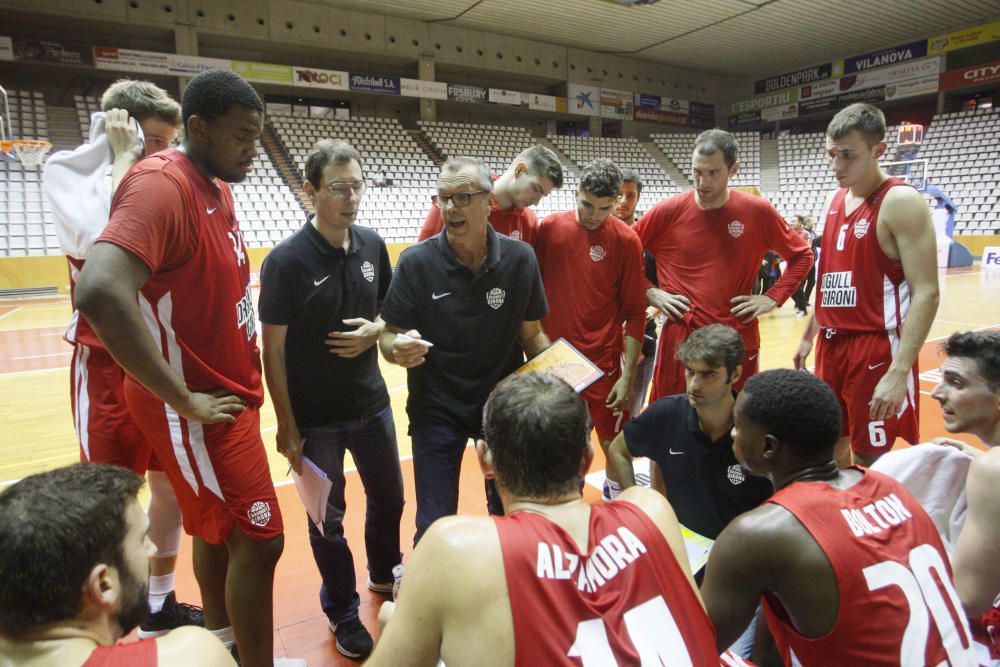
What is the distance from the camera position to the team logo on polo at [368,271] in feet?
8.86

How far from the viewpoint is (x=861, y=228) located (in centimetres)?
306

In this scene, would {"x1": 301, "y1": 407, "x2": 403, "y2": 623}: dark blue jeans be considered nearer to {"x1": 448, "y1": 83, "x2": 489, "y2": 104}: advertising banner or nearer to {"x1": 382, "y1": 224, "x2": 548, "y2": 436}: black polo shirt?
{"x1": 382, "y1": 224, "x2": 548, "y2": 436}: black polo shirt

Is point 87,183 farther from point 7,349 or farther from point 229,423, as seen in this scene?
point 7,349

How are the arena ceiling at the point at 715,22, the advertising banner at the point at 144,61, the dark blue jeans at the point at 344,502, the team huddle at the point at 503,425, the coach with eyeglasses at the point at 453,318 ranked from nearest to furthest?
1. the team huddle at the point at 503,425
2. the coach with eyeglasses at the point at 453,318
3. the dark blue jeans at the point at 344,502
4. the advertising banner at the point at 144,61
5. the arena ceiling at the point at 715,22

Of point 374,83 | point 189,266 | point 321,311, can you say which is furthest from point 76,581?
point 374,83

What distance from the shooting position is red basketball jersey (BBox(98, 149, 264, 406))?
1.77 metres

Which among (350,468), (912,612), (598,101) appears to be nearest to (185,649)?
(912,612)

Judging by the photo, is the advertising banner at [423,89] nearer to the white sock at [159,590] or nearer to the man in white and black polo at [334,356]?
the man in white and black polo at [334,356]

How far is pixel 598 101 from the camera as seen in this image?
25719 mm

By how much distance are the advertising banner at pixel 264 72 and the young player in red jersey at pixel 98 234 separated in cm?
1872

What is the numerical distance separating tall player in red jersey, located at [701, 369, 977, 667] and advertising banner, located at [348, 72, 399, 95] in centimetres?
2194

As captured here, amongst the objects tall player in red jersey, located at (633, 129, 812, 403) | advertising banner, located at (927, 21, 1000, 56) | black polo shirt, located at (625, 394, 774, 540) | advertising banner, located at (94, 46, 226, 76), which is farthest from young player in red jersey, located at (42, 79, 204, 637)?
advertising banner, located at (927, 21, 1000, 56)

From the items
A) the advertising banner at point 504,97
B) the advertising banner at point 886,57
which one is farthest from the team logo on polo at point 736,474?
the advertising banner at point 886,57

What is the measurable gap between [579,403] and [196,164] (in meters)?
1.55
